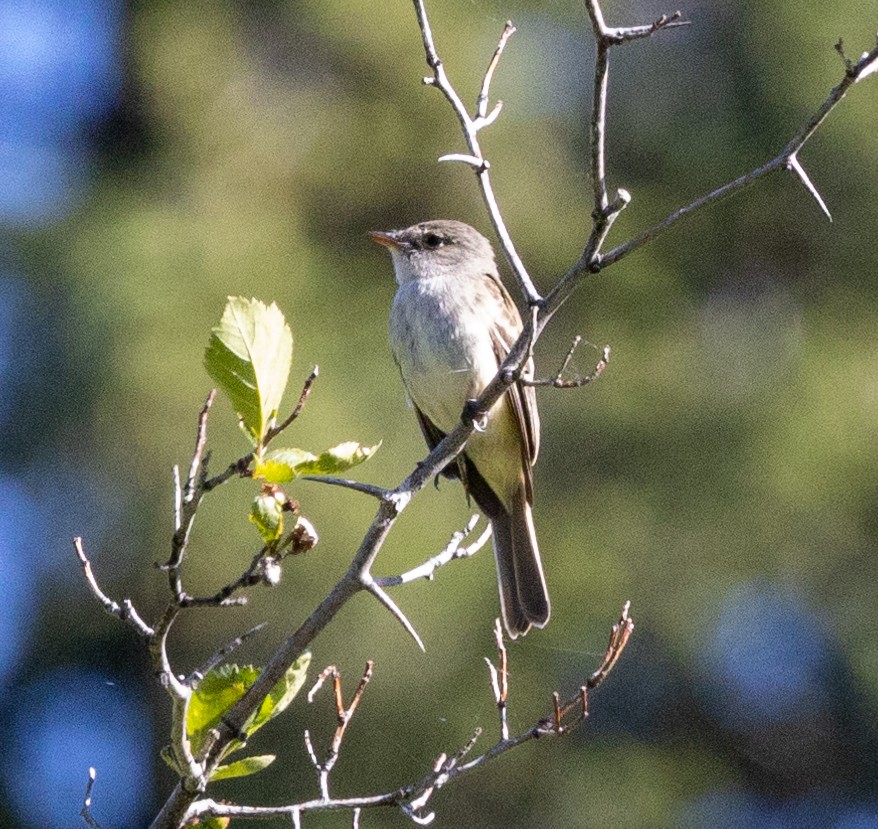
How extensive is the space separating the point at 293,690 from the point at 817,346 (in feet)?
30.8

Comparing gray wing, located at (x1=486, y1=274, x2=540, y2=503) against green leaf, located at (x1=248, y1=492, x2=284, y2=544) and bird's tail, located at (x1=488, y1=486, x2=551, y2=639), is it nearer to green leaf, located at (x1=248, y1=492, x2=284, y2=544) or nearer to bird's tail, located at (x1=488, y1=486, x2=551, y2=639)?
bird's tail, located at (x1=488, y1=486, x2=551, y2=639)

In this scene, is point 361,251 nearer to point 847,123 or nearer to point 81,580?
point 81,580

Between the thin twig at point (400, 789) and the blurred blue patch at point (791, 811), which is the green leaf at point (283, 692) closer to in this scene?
the thin twig at point (400, 789)

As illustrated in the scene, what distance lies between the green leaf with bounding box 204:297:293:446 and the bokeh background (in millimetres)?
6003

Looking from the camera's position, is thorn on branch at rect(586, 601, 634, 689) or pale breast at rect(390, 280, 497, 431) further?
pale breast at rect(390, 280, 497, 431)

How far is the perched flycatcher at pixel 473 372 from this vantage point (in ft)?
15.5

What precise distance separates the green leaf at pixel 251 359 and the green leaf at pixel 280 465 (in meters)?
0.04

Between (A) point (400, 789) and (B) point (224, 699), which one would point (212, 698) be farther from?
(A) point (400, 789)

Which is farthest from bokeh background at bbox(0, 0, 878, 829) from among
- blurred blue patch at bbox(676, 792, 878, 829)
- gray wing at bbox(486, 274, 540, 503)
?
gray wing at bbox(486, 274, 540, 503)

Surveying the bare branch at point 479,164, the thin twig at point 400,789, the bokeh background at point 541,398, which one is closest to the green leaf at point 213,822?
the thin twig at point 400,789

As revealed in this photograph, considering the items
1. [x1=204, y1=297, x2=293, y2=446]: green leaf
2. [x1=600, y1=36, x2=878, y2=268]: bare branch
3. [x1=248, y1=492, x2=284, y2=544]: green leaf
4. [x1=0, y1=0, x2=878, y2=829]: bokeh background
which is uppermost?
[x1=600, y1=36, x2=878, y2=268]: bare branch

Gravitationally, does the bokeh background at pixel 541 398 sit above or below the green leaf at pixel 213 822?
below

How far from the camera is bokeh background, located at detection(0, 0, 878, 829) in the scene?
9094 mm

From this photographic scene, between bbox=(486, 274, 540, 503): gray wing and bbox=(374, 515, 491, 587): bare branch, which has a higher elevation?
bbox=(374, 515, 491, 587): bare branch
